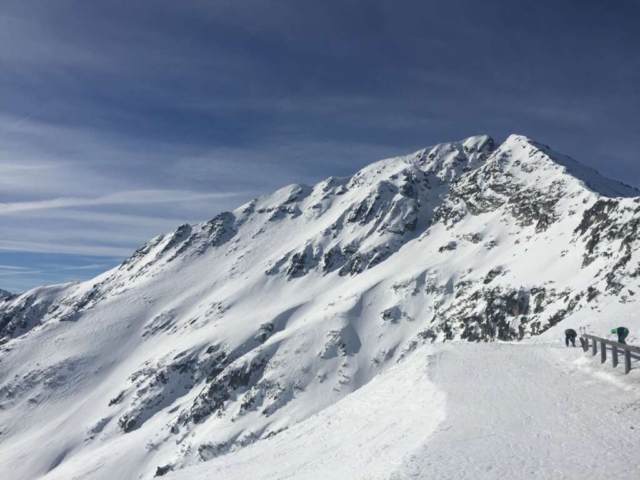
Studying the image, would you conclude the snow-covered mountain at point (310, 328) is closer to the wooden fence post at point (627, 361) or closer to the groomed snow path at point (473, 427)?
the groomed snow path at point (473, 427)

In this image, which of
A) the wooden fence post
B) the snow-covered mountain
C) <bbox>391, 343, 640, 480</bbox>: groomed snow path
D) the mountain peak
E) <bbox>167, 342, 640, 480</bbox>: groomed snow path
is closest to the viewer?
<bbox>391, 343, 640, 480</bbox>: groomed snow path

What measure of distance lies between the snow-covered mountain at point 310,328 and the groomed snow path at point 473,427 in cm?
3954

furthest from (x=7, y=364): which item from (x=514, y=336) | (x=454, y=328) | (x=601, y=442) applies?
(x=601, y=442)

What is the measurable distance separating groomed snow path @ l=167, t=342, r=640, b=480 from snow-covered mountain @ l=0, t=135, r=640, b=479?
130ft

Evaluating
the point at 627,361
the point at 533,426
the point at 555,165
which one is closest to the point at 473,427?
the point at 533,426

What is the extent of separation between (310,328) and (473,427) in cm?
12284

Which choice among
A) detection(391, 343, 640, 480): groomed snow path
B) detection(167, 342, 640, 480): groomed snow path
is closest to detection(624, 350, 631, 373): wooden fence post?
detection(167, 342, 640, 480): groomed snow path

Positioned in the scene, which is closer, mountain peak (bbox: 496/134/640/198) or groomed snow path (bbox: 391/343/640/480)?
groomed snow path (bbox: 391/343/640/480)

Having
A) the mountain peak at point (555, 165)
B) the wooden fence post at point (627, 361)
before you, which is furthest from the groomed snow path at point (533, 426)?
the mountain peak at point (555, 165)

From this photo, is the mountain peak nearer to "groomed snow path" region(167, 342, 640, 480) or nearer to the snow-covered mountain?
the snow-covered mountain

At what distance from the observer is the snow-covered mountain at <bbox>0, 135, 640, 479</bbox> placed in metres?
87.6

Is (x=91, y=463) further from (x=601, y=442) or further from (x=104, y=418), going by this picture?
(x=601, y=442)

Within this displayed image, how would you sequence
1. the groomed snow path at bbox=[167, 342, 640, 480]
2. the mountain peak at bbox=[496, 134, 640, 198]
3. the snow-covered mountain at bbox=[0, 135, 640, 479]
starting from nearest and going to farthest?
the groomed snow path at bbox=[167, 342, 640, 480], the snow-covered mountain at bbox=[0, 135, 640, 479], the mountain peak at bbox=[496, 134, 640, 198]

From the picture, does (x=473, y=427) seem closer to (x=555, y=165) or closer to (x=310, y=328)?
(x=310, y=328)
